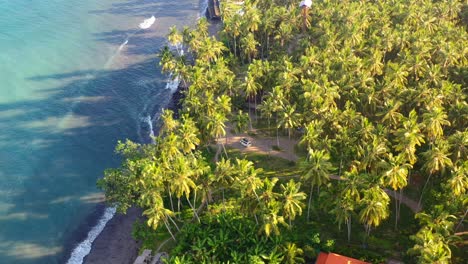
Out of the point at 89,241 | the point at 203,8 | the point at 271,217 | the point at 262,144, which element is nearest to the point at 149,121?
the point at 262,144

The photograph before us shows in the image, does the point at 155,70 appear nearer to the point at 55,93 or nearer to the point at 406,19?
the point at 55,93

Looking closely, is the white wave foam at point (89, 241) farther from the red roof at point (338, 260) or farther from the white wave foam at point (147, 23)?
the white wave foam at point (147, 23)

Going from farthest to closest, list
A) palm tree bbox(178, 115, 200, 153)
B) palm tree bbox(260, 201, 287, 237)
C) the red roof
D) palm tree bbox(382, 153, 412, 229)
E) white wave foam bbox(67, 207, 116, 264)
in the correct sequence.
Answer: white wave foam bbox(67, 207, 116, 264) → palm tree bbox(178, 115, 200, 153) → palm tree bbox(382, 153, 412, 229) → the red roof → palm tree bbox(260, 201, 287, 237)

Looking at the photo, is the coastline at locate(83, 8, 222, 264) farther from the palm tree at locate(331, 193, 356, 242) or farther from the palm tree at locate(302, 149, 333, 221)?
the palm tree at locate(331, 193, 356, 242)

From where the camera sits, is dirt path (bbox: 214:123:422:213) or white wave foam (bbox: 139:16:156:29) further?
white wave foam (bbox: 139:16:156:29)


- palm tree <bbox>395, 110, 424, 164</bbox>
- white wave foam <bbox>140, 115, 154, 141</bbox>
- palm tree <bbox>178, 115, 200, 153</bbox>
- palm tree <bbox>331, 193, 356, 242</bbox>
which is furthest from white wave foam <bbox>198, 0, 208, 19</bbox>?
palm tree <bbox>331, 193, 356, 242</bbox>

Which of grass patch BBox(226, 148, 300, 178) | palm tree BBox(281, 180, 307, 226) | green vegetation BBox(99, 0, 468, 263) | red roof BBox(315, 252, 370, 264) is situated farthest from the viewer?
grass patch BBox(226, 148, 300, 178)
